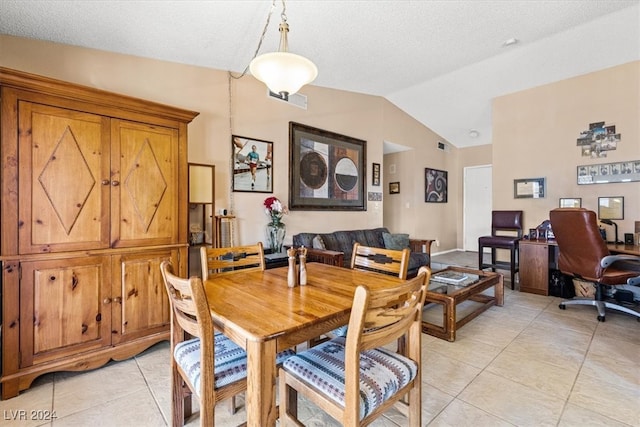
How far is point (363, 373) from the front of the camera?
1.18 meters

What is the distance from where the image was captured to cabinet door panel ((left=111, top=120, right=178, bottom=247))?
6.89 feet

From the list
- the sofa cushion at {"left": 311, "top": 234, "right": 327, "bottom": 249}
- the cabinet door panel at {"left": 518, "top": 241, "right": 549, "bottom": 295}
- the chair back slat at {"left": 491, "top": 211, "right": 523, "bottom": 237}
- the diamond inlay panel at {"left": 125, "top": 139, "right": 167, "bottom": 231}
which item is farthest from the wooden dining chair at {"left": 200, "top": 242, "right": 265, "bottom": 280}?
the chair back slat at {"left": 491, "top": 211, "right": 523, "bottom": 237}

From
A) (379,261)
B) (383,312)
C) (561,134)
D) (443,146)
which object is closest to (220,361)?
(383,312)

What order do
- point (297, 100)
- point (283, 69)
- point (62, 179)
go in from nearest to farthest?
1. point (283, 69)
2. point (62, 179)
3. point (297, 100)

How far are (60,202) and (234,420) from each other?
171 centimetres

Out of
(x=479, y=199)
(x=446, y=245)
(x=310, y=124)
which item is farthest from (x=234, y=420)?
(x=479, y=199)

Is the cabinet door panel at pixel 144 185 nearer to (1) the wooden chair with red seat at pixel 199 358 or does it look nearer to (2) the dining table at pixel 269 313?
(2) the dining table at pixel 269 313

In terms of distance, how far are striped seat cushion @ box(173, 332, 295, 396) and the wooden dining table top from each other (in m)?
0.21

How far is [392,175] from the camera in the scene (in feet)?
21.0

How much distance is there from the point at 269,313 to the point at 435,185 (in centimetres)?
598

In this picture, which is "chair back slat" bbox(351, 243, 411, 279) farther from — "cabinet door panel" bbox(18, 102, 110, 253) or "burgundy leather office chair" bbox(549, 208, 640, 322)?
"burgundy leather office chair" bbox(549, 208, 640, 322)

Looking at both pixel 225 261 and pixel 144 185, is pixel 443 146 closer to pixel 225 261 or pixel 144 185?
pixel 225 261

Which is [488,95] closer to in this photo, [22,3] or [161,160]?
[161,160]

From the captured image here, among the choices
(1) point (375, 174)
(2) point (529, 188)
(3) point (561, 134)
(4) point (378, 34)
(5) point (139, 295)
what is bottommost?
(5) point (139, 295)
